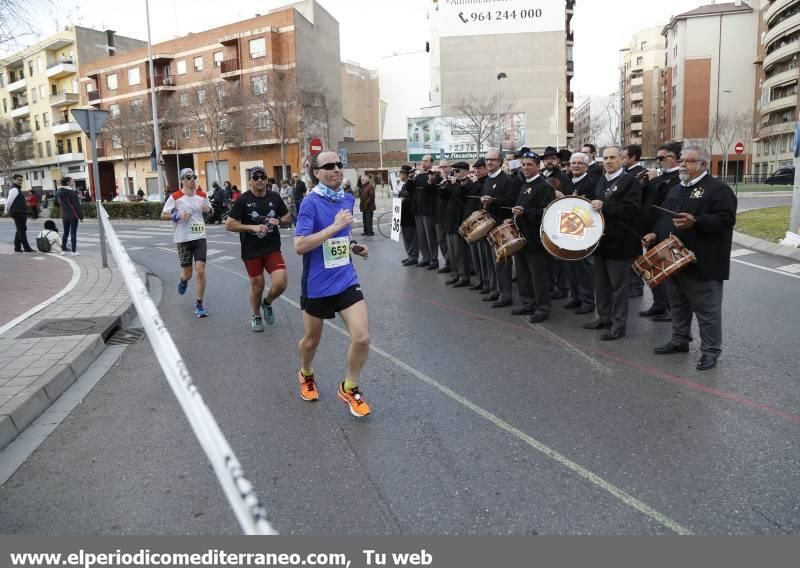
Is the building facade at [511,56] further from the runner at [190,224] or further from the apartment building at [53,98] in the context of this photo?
the runner at [190,224]

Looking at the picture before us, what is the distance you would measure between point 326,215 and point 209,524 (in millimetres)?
2257

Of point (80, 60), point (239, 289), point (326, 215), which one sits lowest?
point (239, 289)

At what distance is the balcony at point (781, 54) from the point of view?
61406mm

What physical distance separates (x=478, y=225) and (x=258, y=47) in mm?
48456

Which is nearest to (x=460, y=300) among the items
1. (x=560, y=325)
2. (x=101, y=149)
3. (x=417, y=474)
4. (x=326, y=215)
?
(x=560, y=325)

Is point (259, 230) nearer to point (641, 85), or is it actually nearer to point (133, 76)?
point (133, 76)

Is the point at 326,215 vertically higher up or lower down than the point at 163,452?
higher up

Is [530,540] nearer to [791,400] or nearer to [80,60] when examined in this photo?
[791,400]

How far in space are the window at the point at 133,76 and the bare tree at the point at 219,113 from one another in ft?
41.2

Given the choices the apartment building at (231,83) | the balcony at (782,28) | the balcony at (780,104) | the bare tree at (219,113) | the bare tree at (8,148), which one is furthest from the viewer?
the balcony at (780,104)

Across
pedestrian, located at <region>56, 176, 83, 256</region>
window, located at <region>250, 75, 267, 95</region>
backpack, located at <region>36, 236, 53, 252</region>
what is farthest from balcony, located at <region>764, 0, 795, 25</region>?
backpack, located at <region>36, 236, 53, 252</region>

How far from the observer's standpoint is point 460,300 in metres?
9.23

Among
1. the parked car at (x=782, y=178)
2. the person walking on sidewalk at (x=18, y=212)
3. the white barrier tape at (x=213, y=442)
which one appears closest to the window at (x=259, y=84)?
the person walking on sidewalk at (x=18, y=212)

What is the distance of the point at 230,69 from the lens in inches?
2077
